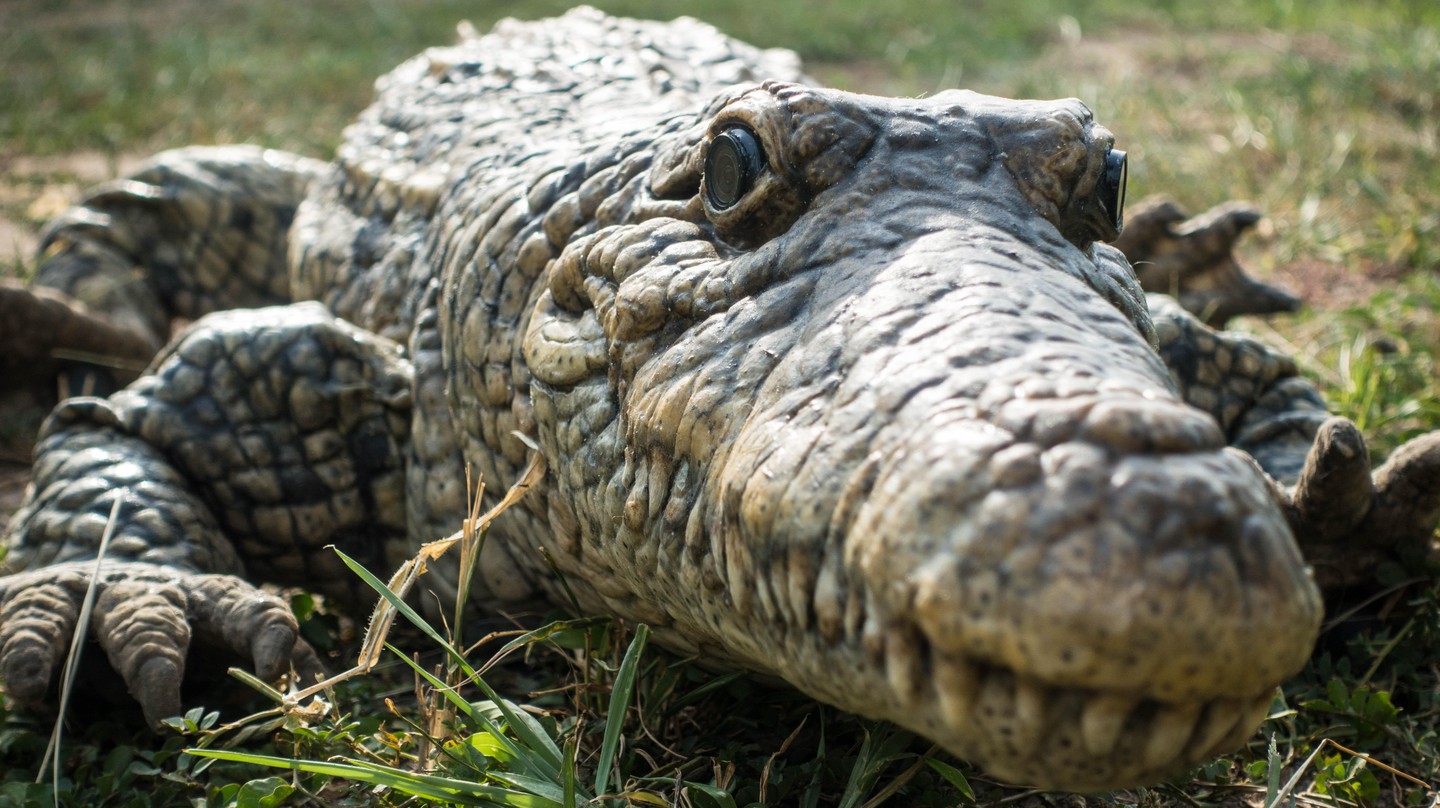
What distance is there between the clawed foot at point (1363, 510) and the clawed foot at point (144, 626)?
192cm

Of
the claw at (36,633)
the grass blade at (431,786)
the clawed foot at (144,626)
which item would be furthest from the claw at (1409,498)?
the claw at (36,633)

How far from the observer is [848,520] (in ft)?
4.35

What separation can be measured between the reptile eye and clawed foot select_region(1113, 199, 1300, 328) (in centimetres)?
223

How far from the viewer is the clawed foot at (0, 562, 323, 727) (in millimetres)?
2156

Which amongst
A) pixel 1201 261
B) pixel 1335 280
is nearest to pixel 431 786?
pixel 1201 261

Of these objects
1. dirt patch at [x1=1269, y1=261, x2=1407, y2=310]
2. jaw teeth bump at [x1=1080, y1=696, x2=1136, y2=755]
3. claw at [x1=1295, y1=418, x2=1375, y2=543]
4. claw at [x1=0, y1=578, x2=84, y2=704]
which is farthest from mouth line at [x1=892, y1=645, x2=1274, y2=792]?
dirt patch at [x1=1269, y1=261, x2=1407, y2=310]

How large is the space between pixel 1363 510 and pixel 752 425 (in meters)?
1.58

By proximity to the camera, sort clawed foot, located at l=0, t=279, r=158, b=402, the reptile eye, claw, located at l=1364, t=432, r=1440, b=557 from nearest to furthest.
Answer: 1. the reptile eye
2. claw, located at l=1364, t=432, r=1440, b=557
3. clawed foot, located at l=0, t=279, r=158, b=402

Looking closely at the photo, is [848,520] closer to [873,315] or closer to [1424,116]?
[873,315]

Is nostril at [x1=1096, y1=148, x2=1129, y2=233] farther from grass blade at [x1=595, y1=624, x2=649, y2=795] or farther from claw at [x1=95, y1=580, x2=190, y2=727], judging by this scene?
claw at [x1=95, y1=580, x2=190, y2=727]

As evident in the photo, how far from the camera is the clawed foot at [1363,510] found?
7.98 feet

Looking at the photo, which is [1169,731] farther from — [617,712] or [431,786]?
[431,786]

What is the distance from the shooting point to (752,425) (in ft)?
5.07

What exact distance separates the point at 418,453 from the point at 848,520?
1.65 meters
